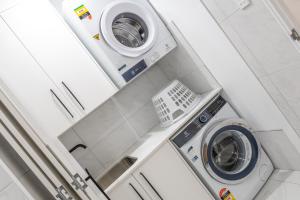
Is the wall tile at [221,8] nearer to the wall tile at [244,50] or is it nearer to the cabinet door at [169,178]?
the wall tile at [244,50]

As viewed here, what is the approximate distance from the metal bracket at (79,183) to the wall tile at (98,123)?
153 centimetres

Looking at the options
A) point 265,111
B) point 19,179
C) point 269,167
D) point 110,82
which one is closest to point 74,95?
point 110,82

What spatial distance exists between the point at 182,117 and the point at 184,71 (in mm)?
579

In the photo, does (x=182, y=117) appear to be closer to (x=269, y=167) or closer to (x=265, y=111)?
(x=265, y=111)

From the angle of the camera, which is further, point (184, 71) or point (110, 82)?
point (184, 71)

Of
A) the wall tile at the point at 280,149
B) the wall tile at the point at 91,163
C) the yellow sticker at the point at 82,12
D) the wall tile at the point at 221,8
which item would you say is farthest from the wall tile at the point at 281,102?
the wall tile at the point at 91,163

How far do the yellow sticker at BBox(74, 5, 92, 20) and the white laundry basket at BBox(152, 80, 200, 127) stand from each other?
2.88 ft

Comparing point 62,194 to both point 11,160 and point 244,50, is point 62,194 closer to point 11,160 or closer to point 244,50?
point 11,160

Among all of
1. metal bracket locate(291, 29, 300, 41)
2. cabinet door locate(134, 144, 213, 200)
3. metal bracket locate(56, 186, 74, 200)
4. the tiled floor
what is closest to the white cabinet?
cabinet door locate(134, 144, 213, 200)

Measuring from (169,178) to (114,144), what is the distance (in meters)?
0.76

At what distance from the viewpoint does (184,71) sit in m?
2.99

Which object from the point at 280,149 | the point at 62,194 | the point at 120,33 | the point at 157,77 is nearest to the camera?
the point at 62,194

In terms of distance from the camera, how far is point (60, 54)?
248 cm

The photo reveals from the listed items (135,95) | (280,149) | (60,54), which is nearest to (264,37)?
(280,149)
